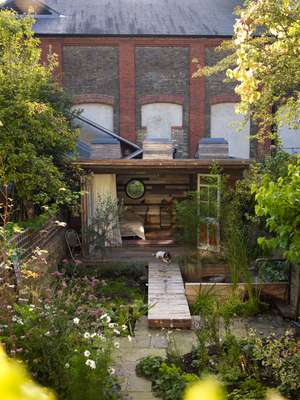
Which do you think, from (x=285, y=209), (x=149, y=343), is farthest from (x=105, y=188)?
(x=285, y=209)

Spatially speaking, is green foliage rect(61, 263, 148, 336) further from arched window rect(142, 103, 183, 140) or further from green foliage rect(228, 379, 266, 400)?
arched window rect(142, 103, 183, 140)

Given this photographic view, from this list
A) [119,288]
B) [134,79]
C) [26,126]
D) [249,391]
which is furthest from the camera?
[134,79]

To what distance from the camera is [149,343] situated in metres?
7.15

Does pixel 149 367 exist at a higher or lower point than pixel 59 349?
lower

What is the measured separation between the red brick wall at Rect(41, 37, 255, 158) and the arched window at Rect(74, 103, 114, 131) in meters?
0.28

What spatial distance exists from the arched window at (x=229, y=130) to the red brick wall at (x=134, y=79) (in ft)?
1.19

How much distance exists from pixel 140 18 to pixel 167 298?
13.3 meters

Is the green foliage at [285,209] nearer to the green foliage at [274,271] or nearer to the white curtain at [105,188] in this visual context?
the green foliage at [274,271]

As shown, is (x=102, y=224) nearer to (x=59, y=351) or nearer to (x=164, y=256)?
(x=164, y=256)

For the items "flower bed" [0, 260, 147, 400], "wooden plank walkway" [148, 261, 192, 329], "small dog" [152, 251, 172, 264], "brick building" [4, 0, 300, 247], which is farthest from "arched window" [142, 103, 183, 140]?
"flower bed" [0, 260, 147, 400]

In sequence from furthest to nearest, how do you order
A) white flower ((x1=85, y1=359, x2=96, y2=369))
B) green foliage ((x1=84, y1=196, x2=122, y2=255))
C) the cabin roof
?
the cabin roof, green foliage ((x1=84, y1=196, x2=122, y2=255)), white flower ((x1=85, y1=359, x2=96, y2=369))

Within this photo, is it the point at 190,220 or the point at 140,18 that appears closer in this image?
the point at 190,220

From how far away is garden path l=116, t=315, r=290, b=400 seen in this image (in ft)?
18.7

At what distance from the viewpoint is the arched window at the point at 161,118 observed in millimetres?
18500
